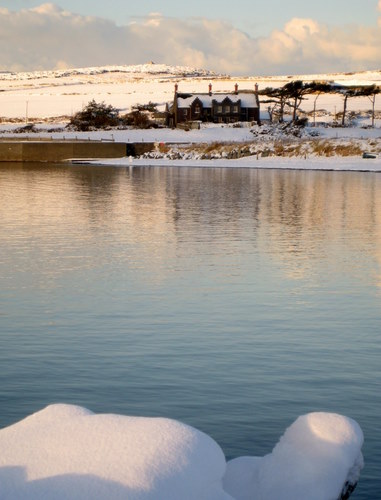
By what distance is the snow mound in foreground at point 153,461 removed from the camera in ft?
19.4

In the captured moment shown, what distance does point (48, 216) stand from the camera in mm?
35031

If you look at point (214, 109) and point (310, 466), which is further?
point (214, 109)

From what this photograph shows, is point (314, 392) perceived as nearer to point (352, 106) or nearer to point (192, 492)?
point (192, 492)

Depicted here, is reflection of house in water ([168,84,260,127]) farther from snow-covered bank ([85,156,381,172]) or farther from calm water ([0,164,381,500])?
calm water ([0,164,381,500])

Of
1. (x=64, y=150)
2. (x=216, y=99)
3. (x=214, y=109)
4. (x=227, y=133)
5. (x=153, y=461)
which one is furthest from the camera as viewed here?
(x=216, y=99)

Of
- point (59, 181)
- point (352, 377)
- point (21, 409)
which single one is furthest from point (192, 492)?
point (59, 181)

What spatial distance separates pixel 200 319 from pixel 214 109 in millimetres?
112083

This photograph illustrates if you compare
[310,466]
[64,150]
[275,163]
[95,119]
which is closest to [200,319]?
[310,466]

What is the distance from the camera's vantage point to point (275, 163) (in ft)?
280

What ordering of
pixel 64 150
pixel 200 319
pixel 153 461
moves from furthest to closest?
pixel 64 150
pixel 200 319
pixel 153 461

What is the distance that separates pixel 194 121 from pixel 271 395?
111677 millimetres

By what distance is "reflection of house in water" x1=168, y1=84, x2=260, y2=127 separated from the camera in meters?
126

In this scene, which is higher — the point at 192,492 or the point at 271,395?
the point at 192,492

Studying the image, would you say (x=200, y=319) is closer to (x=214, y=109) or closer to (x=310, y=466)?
(x=310, y=466)
